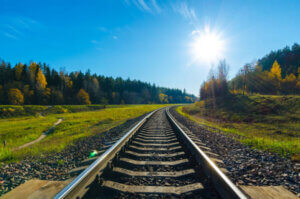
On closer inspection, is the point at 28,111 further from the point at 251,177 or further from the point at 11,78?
the point at 251,177

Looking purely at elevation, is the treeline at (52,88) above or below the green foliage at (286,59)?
below

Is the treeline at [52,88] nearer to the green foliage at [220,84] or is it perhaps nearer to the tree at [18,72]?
the tree at [18,72]

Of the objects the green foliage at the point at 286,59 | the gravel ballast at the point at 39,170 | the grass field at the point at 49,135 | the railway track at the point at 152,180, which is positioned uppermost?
the green foliage at the point at 286,59

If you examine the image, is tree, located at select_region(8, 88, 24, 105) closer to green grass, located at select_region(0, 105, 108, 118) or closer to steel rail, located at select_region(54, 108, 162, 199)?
green grass, located at select_region(0, 105, 108, 118)

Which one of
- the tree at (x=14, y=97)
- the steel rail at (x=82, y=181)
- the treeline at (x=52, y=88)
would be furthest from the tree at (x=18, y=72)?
the steel rail at (x=82, y=181)

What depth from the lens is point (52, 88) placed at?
5919 centimetres

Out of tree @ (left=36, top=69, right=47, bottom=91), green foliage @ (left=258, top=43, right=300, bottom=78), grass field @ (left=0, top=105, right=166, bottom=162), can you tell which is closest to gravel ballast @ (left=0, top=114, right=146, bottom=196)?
grass field @ (left=0, top=105, right=166, bottom=162)

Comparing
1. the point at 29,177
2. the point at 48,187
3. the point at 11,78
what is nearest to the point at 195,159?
the point at 48,187

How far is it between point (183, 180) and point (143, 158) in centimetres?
129

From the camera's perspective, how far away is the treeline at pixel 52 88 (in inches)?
2004

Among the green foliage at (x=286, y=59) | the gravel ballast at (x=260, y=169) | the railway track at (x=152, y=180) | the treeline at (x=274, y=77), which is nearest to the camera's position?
the railway track at (x=152, y=180)

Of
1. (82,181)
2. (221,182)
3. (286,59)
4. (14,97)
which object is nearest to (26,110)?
(14,97)

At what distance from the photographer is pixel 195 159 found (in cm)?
322

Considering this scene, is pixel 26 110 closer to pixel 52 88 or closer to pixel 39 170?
pixel 52 88
